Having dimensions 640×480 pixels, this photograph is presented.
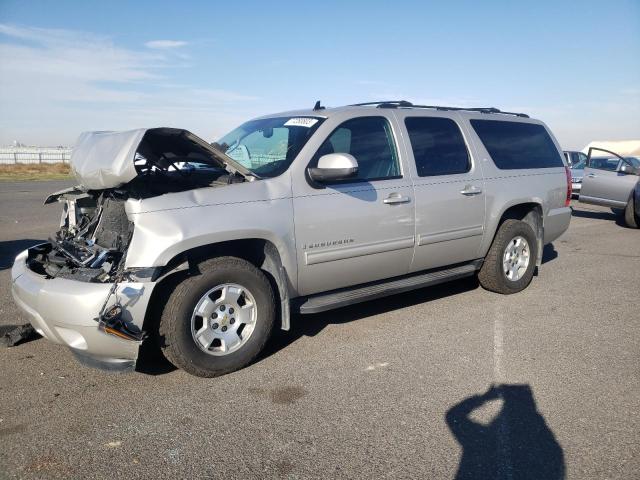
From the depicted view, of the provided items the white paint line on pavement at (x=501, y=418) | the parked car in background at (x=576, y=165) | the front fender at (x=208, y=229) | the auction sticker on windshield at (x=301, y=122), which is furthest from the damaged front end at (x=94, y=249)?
the parked car in background at (x=576, y=165)

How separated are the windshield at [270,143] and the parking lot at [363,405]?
151 cm

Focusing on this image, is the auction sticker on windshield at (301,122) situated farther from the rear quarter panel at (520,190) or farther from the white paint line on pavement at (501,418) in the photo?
the white paint line on pavement at (501,418)

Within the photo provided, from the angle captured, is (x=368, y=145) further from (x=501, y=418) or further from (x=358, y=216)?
(x=501, y=418)

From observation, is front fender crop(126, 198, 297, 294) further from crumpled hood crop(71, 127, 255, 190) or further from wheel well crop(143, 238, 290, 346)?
crumpled hood crop(71, 127, 255, 190)

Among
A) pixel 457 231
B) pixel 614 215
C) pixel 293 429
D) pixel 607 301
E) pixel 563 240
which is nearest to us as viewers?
pixel 293 429

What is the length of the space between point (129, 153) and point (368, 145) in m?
2.06

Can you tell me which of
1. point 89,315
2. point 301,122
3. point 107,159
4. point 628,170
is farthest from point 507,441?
point 628,170

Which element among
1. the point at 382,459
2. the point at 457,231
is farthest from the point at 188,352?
the point at 457,231

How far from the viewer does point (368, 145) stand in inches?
192

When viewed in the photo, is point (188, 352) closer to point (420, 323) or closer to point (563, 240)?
point (420, 323)

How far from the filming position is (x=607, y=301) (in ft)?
19.5

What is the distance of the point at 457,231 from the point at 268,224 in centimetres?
219

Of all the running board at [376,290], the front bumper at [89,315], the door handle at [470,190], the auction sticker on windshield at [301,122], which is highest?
the auction sticker on windshield at [301,122]

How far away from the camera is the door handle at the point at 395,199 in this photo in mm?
4758
